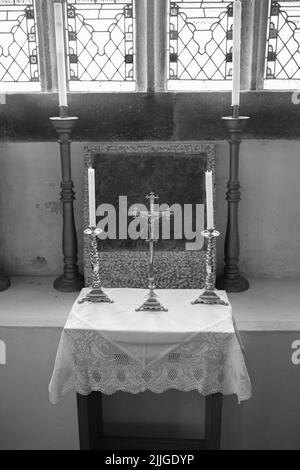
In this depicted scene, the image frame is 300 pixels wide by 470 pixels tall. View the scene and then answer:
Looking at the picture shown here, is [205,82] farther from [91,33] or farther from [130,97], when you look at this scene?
[91,33]

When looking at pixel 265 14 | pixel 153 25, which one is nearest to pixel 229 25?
pixel 265 14

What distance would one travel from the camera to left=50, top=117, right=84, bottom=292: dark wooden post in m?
2.22

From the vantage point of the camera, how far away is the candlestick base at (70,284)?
7.99 ft

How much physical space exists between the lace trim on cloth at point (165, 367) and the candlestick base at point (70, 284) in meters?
0.57

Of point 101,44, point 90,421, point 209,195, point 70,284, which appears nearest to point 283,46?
point 101,44

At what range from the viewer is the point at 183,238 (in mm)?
2383

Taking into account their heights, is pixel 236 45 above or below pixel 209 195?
above

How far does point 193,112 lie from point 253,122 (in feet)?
0.89

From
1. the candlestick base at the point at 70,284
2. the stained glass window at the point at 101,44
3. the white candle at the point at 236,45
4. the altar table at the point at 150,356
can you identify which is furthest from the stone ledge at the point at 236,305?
the stained glass window at the point at 101,44

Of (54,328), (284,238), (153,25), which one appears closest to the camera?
(54,328)

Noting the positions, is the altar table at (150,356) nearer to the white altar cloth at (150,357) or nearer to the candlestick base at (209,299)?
the white altar cloth at (150,357)

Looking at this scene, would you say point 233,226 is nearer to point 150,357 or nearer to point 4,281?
point 150,357

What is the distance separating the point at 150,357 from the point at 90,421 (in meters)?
0.49

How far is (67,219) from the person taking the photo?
7.79ft
